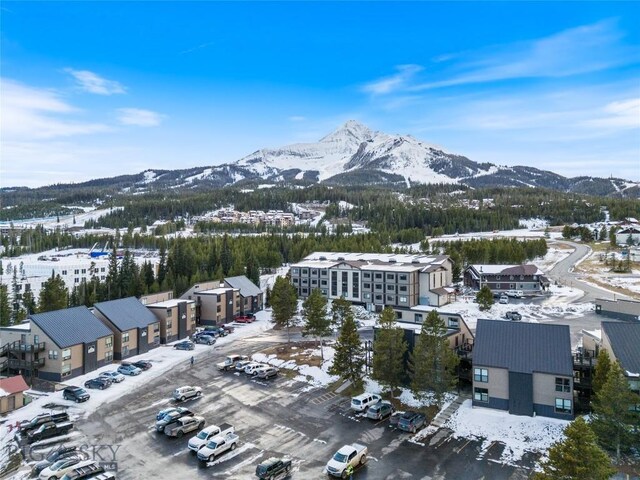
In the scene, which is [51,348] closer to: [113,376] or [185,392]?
[113,376]

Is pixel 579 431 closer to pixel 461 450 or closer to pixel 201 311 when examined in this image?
pixel 461 450

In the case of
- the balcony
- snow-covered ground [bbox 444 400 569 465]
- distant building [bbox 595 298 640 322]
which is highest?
the balcony

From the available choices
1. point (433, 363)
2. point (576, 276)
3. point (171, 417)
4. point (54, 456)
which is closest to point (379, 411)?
point (433, 363)

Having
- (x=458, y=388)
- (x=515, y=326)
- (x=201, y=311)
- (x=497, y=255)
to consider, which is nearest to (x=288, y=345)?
(x=201, y=311)

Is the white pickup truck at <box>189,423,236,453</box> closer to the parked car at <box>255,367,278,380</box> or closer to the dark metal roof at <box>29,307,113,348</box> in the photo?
the parked car at <box>255,367,278,380</box>

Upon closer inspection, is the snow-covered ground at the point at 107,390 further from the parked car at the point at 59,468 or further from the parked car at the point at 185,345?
the parked car at the point at 59,468

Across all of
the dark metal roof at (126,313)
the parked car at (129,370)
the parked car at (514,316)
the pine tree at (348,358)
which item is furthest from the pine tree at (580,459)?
the parked car at (514,316)

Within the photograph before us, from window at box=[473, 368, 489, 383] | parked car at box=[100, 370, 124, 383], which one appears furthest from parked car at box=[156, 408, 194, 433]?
window at box=[473, 368, 489, 383]
